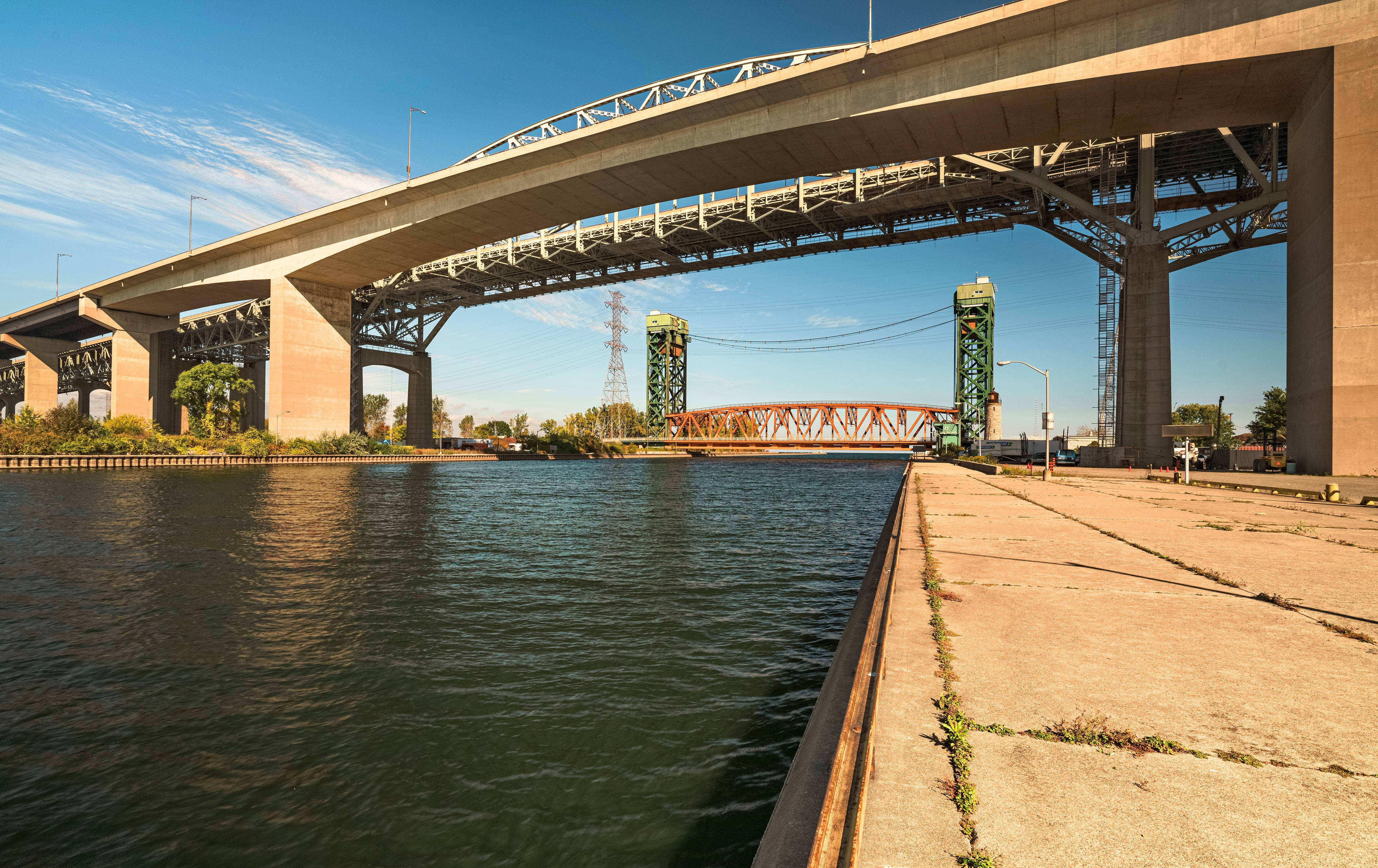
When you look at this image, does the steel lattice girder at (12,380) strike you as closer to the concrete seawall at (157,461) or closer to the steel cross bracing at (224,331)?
the steel cross bracing at (224,331)

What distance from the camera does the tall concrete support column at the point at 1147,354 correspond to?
32.9 m

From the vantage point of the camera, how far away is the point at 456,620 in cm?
864

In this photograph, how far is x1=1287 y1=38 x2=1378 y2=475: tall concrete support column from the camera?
1950 cm

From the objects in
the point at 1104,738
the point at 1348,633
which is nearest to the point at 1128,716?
the point at 1104,738

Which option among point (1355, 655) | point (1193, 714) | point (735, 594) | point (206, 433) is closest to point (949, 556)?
point (735, 594)

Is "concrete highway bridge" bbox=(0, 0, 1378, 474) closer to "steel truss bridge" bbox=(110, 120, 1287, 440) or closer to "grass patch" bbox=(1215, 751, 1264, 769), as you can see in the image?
"steel truss bridge" bbox=(110, 120, 1287, 440)

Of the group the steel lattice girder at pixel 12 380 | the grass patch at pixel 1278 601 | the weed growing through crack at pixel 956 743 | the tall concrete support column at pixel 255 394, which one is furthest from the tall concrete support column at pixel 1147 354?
the steel lattice girder at pixel 12 380

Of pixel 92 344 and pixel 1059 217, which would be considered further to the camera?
pixel 92 344

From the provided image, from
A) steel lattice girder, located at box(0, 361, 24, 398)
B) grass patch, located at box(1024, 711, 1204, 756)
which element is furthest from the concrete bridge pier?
grass patch, located at box(1024, 711, 1204, 756)

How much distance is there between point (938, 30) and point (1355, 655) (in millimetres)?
25139

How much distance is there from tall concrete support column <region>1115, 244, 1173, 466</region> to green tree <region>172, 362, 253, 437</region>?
75.7 meters

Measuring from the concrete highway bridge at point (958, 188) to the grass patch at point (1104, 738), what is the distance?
2510cm

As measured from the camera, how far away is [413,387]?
8062 centimetres

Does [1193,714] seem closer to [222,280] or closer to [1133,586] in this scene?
[1133,586]
